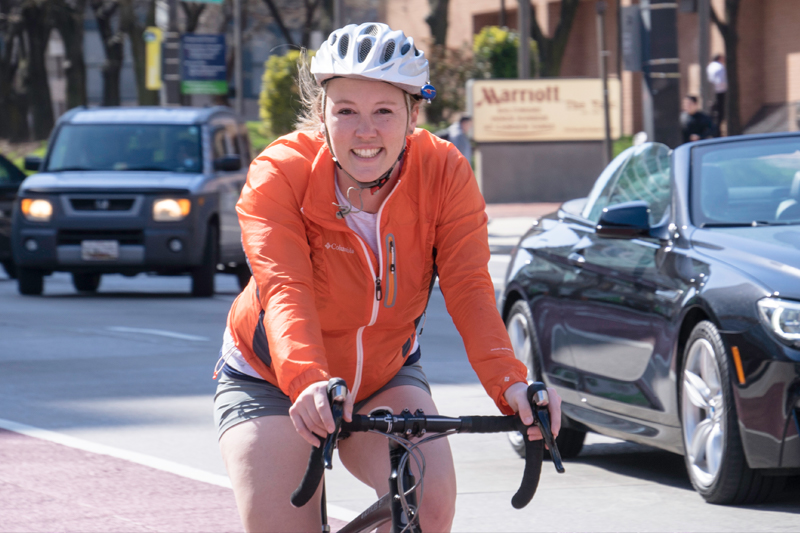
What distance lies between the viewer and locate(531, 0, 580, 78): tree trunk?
148 feet

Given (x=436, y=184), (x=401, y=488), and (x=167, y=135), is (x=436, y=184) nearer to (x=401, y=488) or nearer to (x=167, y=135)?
(x=401, y=488)

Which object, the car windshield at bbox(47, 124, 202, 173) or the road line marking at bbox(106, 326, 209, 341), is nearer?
the road line marking at bbox(106, 326, 209, 341)

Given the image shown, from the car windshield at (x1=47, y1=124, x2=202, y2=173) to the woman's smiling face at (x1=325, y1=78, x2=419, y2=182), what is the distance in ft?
40.5

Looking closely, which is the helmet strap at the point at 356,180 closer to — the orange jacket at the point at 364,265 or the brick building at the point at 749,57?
the orange jacket at the point at 364,265

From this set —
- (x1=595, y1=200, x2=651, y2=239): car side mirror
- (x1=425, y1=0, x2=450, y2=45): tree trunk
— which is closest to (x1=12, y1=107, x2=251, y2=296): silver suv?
(x1=595, y1=200, x2=651, y2=239): car side mirror

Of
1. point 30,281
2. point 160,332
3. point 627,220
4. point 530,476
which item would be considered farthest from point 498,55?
point 530,476

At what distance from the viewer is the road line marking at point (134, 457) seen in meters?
5.90

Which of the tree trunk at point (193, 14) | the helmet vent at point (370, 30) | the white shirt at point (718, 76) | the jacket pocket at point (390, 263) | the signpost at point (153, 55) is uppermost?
the tree trunk at point (193, 14)

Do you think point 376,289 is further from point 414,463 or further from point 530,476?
point 530,476

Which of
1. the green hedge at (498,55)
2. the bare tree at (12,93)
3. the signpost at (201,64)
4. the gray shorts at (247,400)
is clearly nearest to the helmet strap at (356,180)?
the gray shorts at (247,400)

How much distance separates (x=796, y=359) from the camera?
17.3ft

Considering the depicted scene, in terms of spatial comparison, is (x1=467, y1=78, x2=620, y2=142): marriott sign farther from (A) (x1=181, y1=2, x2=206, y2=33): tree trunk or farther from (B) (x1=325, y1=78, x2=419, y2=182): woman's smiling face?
(A) (x1=181, y1=2, x2=206, y2=33): tree trunk

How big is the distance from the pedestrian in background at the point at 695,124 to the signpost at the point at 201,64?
29.8 ft

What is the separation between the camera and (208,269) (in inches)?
601
